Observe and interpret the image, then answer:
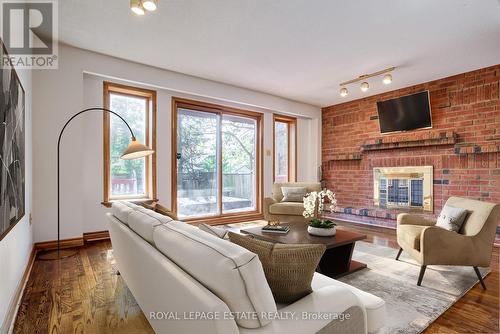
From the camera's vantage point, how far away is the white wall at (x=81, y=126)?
3.17 m

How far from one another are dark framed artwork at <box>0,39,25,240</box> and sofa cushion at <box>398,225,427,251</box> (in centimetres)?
315

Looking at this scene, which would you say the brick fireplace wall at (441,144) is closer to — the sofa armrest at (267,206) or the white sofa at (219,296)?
the sofa armrest at (267,206)

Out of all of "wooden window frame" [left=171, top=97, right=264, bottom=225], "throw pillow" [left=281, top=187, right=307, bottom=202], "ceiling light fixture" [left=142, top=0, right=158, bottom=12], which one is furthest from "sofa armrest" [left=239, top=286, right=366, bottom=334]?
"wooden window frame" [left=171, top=97, right=264, bottom=225]

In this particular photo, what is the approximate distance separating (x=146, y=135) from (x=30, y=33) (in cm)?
178

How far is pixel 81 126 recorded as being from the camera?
343 cm

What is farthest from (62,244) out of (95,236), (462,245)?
(462,245)

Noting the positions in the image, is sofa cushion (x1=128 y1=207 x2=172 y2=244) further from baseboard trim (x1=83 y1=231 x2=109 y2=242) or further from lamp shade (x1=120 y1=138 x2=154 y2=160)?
baseboard trim (x1=83 y1=231 x2=109 y2=242)

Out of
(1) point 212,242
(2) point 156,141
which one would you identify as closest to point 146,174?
(2) point 156,141

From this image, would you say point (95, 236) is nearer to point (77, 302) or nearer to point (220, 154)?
point (77, 302)

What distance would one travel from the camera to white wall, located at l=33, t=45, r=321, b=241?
317 cm

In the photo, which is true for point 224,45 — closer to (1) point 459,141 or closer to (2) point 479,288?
(2) point 479,288

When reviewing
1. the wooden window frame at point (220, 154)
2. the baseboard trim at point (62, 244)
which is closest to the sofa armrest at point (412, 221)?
the wooden window frame at point (220, 154)

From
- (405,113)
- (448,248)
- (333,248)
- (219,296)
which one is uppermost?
(405,113)

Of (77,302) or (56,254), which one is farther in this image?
(56,254)
